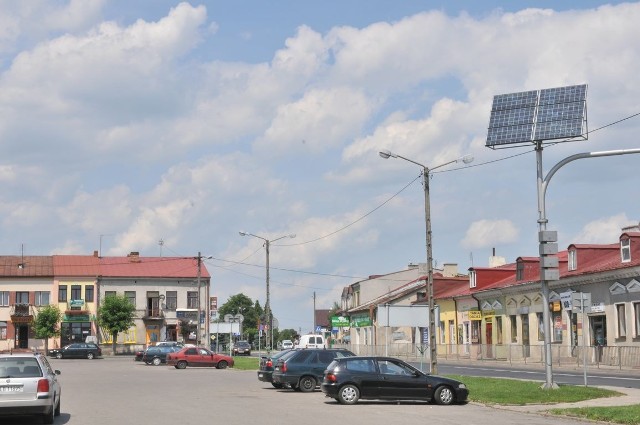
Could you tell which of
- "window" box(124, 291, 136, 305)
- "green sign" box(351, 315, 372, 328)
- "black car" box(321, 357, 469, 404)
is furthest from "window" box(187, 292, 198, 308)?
"black car" box(321, 357, 469, 404)

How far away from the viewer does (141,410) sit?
22.7 m

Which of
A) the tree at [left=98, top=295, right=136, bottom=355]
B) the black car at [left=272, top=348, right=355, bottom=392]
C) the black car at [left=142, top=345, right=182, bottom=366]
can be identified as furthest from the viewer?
the tree at [left=98, top=295, right=136, bottom=355]

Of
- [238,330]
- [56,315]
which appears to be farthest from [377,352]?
[56,315]

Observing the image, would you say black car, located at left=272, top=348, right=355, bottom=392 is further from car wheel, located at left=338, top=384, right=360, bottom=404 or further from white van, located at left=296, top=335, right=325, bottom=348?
white van, located at left=296, top=335, right=325, bottom=348

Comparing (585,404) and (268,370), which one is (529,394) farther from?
(268,370)

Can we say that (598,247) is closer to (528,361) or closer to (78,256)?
(528,361)

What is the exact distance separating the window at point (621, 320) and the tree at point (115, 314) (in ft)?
181

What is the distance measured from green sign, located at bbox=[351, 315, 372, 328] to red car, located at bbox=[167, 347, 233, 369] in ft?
110

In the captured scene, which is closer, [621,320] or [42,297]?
[621,320]

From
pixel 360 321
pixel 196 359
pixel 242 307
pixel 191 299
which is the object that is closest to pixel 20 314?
pixel 191 299

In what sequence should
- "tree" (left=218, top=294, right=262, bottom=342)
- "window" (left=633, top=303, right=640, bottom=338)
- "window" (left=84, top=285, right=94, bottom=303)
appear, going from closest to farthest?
"window" (left=633, top=303, right=640, bottom=338) < "window" (left=84, top=285, right=94, bottom=303) < "tree" (left=218, top=294, right=262, bottom=342)

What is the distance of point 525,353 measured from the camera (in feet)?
179

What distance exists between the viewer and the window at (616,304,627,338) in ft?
153

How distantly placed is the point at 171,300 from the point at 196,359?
4396 cm
